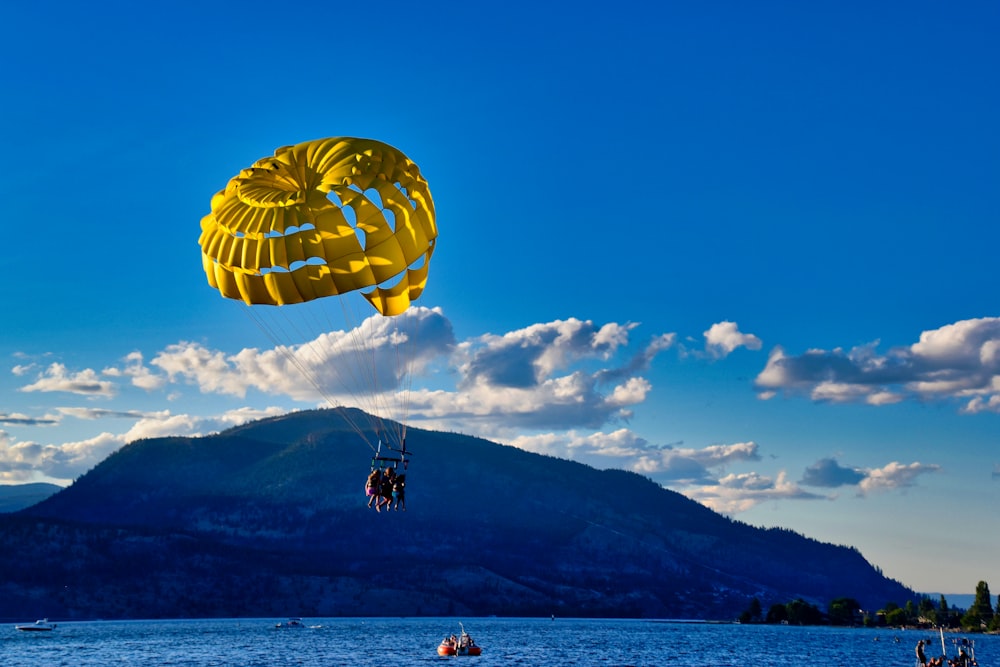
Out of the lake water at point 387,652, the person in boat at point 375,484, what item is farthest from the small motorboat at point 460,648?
the person in boat at point 375,484

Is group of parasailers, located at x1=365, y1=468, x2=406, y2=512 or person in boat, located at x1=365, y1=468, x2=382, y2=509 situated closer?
group of parasailers, located at x1=365, y1=468, x2=406, y2=512

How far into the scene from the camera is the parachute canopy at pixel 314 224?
4031cm

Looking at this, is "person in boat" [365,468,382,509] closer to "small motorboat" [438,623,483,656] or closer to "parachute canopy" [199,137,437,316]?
"parachute canopy" [199,137,437,316]

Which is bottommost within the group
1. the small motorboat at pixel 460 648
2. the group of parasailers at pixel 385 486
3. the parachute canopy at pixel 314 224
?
the small motorboat at pixel 460 648

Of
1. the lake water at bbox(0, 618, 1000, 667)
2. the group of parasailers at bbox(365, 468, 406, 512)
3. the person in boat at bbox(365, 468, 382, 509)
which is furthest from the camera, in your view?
the lake water at bbox(0, 618, 1000, 667)

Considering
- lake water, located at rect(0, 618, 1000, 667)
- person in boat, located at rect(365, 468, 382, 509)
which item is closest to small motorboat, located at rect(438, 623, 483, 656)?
lake water, located at rect(0, 618, 1000, 667)

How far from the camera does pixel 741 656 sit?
14638cm

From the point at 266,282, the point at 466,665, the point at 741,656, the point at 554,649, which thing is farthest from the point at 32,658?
the point at 266,282

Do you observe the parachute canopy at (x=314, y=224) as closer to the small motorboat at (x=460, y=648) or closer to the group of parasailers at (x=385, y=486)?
the group of parasailers at (x=385, y=486)

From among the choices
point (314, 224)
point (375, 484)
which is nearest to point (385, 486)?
point (375, 484)

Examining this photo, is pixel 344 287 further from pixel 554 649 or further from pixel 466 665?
pixel 554 649

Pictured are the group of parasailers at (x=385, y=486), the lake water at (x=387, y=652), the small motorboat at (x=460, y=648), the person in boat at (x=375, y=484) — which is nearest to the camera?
the group of parasailers at (x=385, y=486)

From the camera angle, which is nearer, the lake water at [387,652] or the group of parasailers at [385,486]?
the group of parasailers at [385,486]

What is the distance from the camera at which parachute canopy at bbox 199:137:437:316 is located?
4031cm
